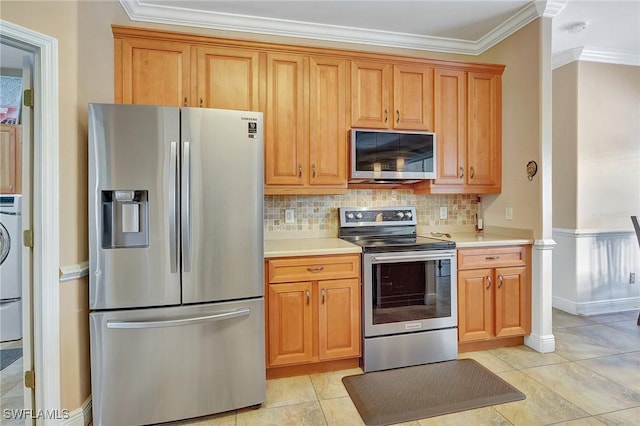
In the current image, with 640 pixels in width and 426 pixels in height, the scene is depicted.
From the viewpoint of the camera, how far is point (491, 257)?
2.68 metres

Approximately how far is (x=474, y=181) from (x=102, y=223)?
2877 mm

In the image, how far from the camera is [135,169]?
5.86 ft

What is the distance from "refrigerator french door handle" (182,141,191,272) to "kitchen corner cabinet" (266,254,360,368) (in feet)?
1.88

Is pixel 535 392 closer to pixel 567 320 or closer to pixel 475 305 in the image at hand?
pixel 475 305

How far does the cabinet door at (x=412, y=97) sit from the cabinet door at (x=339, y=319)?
1.43 meters

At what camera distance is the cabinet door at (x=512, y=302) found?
8.82ft

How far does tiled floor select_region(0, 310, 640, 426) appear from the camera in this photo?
6.16 feet

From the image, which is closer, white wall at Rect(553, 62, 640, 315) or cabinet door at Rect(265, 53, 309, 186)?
cabinet door at Rect(265, 53, 309, 186)

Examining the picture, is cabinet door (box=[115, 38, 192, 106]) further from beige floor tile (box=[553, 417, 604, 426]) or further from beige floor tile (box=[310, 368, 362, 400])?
beige floor tile (box=[553, 417, 604, 426])

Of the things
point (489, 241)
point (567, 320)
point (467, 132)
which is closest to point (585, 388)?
point (489, 241)

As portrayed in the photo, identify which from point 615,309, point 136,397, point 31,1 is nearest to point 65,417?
point 136,397

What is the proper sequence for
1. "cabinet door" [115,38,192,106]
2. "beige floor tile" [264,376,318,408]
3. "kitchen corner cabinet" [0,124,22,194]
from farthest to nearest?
1. "kitchen corner cabinet" [0,124,22,194]
2. "cabinet door" [115,38,192,106]
3. "beige floor tile" [264,376,318,408]

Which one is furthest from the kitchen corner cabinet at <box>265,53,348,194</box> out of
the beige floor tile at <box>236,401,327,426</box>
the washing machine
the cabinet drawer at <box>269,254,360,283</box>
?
Result: the washing machine

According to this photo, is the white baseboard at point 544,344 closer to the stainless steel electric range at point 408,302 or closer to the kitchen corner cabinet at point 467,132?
the stainless steel electric range at point 408,302
